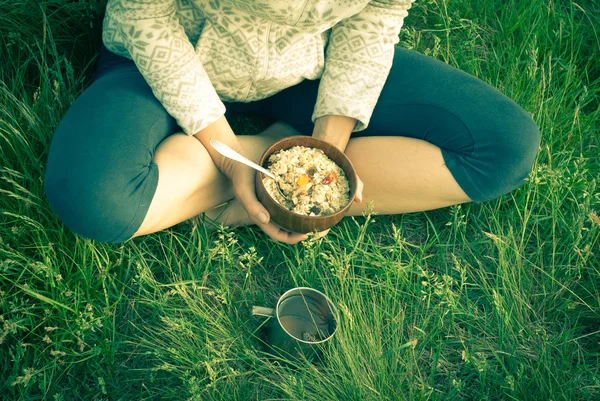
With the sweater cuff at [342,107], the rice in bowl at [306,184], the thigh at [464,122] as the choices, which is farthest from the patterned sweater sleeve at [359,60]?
the rice in bowl at [306,184]

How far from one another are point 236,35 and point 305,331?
92 centimetres

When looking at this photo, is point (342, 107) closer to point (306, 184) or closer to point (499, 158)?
point (306, 184)

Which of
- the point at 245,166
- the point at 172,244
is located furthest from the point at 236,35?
the point at 172,244

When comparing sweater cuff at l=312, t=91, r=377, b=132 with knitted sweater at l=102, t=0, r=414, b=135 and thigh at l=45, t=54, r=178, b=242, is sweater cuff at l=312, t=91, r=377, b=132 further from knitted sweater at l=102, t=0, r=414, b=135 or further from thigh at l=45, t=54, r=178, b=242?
thigh at l=45, t=54, r=178, b=242

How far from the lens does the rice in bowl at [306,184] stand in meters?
1.58

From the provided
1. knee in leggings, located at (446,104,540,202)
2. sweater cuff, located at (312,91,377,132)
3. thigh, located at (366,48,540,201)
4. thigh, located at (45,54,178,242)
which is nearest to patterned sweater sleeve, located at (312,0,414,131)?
sweater cuff, located at (312,91,377,132)

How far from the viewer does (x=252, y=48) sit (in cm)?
167

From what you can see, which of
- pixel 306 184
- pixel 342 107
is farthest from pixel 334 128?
pixel 306 184

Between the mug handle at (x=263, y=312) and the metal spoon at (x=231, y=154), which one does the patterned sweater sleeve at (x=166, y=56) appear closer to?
the metal spoon at (x=231, y=154)

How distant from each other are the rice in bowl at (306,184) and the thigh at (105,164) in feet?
1.23

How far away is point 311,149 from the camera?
1.68 metres

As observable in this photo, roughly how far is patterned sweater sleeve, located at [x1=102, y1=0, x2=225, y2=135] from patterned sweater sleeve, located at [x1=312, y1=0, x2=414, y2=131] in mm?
370

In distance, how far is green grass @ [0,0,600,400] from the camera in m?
1.62

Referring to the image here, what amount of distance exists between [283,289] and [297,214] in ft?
1.52
